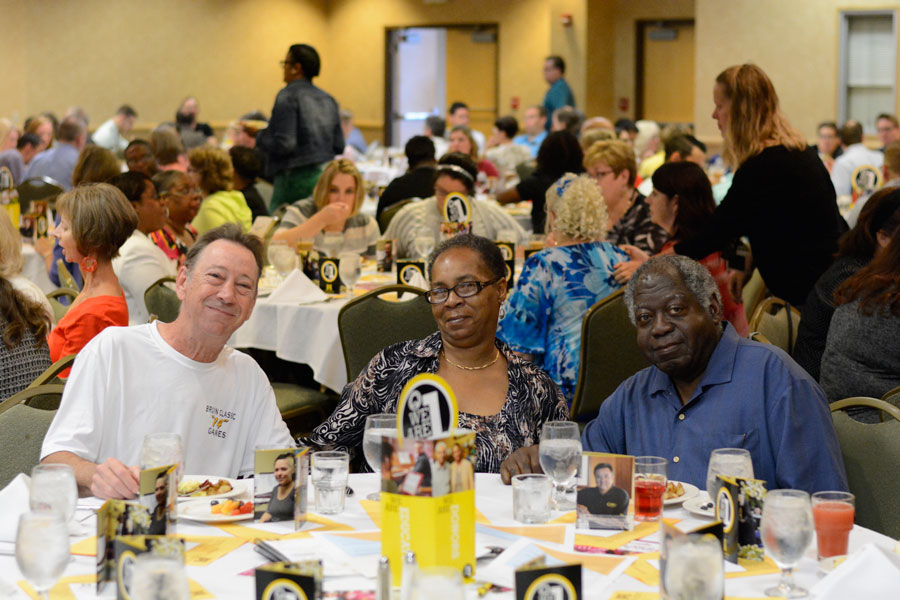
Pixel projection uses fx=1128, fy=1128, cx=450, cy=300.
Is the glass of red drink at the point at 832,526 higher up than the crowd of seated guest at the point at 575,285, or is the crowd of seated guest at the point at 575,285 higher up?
the crowd of seated guest at the point at 575,285

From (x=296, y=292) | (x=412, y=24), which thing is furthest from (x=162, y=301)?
(x=412, y=24)

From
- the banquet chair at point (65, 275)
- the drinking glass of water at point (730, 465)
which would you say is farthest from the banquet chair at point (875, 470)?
the banquet chair at point (65, 275)

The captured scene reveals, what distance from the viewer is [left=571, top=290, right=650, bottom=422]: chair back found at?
12.7 ft

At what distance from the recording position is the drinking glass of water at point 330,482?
210 cm

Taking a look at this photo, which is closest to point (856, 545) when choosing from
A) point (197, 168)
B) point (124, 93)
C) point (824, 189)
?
point (824, 189)

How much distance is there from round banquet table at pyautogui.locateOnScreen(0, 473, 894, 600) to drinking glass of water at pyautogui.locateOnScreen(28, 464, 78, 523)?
3.7 inches

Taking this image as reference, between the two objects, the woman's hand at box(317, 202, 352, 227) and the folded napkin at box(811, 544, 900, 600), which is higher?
the woman's hand at box(317, 202, 352, 227)

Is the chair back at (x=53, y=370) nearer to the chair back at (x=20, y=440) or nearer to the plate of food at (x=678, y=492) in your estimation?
the chair back at (x=20, y=440)

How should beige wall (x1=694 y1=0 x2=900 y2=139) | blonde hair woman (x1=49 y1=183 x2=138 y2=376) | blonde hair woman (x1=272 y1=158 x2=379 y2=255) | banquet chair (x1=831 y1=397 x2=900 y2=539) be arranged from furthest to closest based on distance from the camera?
beige wall (x1=694 y1=0 x2=900 y2=139) → blonde hair woman (x1=272 y1=158 x2=379 y2=255) → blonde hair woman (x1=49 y1=183 x2=138 y2=376) → banquet chair (x1=831 y1=397 x2=900 y2=539)

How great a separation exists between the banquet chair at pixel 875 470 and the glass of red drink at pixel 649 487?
55cm

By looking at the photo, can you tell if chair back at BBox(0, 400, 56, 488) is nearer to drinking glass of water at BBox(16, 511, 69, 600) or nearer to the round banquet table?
the round banquet table

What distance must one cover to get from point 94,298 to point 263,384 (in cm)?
101

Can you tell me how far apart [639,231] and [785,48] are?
922 centimetres

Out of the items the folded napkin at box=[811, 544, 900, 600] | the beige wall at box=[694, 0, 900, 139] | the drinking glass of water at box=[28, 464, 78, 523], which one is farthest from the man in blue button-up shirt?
the beige wall at box=[694, 0, 900, 139]
